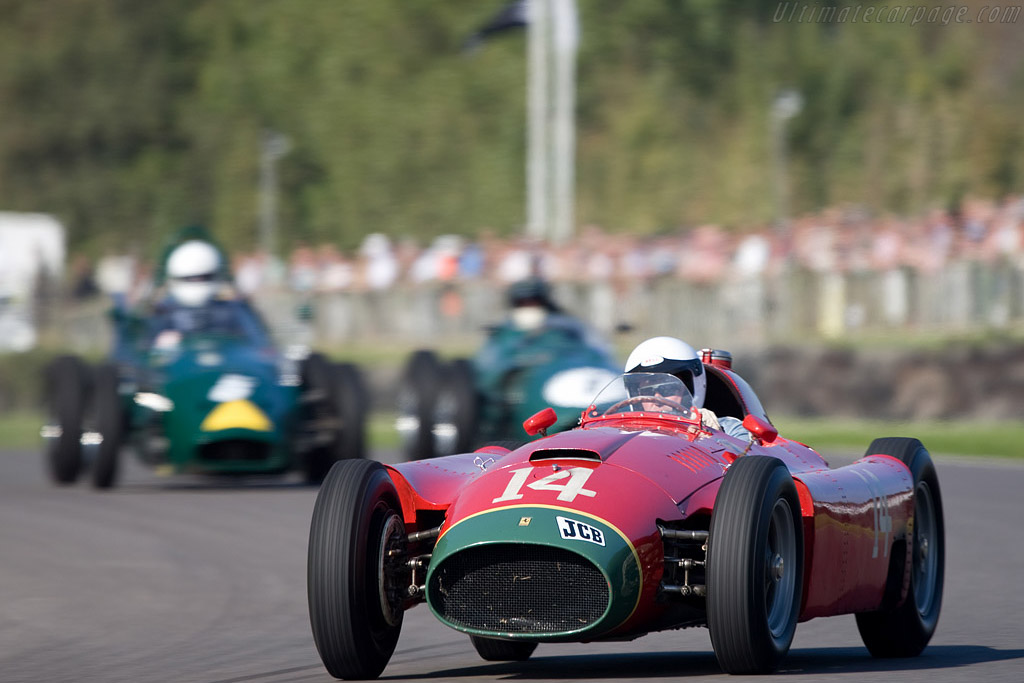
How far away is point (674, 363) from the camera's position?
760cm

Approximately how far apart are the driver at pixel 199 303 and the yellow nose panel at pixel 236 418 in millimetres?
1220

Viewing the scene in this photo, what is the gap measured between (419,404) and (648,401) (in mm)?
10454

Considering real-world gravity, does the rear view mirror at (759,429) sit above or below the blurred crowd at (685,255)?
below

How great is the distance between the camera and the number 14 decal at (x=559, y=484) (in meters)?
6.20

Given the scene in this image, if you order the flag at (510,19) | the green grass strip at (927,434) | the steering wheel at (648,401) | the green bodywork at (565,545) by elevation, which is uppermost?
the flag at (510,19)

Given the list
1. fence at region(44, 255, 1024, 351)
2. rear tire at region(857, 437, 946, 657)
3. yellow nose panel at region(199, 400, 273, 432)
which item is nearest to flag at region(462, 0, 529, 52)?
fence at region(44, 255, 1024, 351)

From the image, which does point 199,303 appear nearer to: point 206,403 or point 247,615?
point 206,403

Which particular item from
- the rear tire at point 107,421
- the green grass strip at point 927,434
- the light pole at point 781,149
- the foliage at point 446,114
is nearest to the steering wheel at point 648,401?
the rear tire at point 107,421

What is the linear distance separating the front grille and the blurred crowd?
64.7 ft

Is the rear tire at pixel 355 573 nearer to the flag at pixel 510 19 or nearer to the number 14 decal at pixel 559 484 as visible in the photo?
the number 14 decal at pixel 559 484

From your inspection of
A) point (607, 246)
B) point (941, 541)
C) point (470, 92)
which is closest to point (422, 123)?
point (470, 92)

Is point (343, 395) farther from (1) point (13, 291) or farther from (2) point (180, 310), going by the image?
(1) point (13, 291)

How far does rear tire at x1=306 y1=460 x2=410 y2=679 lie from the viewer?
6.33 m

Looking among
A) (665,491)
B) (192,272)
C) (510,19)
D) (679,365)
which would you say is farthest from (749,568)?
(510,19)
